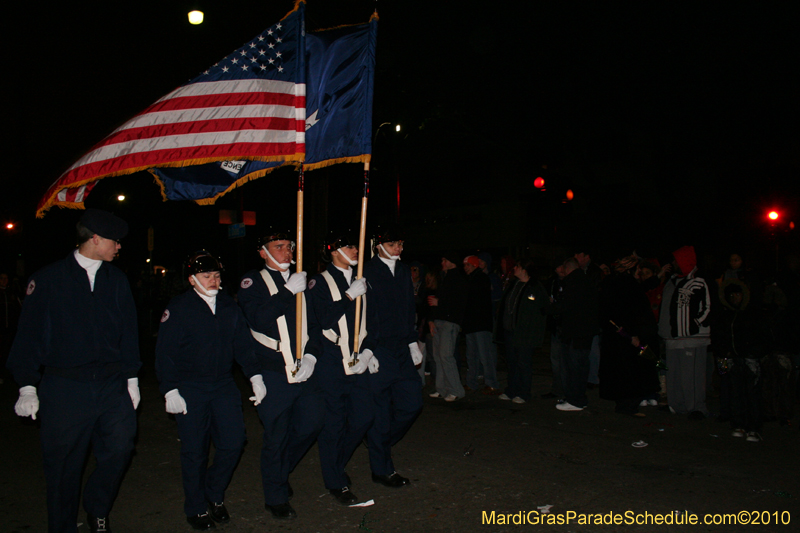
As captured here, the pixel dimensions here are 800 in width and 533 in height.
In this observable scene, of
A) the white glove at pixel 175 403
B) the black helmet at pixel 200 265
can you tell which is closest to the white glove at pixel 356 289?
the black helmet at pixel 200 265

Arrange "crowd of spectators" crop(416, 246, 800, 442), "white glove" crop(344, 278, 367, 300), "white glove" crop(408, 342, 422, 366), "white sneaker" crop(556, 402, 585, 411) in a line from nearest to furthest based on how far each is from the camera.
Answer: "white glove" crop(344, 278, 367, 300)
"white glove" crop(408, 342, 422, 366)
"crowd of spectators" crop(416, 246, 800, 442)
"white sneaker" crop(556, 402, 585, 411)

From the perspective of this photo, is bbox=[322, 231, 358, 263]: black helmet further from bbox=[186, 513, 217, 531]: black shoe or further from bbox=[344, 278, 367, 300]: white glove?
bbox=[186, 513, 217, 531]: black shoe

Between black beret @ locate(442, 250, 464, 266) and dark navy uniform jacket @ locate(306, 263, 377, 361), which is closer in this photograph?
dark navy uniform jacket @ locate(306, 263, 377, 361)

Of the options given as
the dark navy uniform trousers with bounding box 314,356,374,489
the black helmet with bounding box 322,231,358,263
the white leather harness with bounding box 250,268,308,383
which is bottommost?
the dark navy uniform trousers with bounding box 314,356,374,489

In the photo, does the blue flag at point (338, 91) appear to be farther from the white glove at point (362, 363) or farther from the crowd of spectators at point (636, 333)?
the crowd of spectators at point (636, 333)

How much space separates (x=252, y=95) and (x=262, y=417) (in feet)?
8.19

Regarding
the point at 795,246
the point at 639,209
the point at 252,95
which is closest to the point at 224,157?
the point at 252,95

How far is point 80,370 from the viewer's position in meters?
3.65

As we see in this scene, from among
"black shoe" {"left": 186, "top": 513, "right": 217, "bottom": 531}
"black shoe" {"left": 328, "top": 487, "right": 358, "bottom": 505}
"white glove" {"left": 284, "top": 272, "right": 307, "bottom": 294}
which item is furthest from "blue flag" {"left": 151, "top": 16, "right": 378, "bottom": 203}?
"black shoe" {"left": 186, "top": 513, "right": 217, "bottom": 531}

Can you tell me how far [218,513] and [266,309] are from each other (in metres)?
1.43

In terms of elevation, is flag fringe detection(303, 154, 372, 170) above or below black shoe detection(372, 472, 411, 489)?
above

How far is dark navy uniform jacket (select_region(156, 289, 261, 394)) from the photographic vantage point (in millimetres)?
4082

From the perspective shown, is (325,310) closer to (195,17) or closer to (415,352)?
(415,352)

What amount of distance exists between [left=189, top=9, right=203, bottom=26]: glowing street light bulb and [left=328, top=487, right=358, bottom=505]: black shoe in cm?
874
